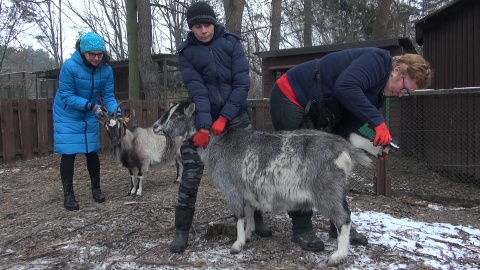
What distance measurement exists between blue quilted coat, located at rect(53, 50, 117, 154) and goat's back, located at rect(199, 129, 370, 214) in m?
2.11

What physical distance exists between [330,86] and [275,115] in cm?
58

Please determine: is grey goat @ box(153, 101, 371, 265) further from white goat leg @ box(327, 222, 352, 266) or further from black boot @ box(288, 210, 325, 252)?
black boot @ box(288, 210, 325, 252)

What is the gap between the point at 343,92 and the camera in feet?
9.78

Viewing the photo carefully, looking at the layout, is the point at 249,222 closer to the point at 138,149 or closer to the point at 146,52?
the point at 138,149

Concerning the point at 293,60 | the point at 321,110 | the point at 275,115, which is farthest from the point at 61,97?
the point at 293,60

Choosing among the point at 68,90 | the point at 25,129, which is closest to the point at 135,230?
the point at 68,90

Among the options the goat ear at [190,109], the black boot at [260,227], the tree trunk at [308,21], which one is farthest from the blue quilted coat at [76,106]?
the tree trunk at [308,21]

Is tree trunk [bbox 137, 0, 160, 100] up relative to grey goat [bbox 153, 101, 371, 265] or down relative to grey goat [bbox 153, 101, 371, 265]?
up

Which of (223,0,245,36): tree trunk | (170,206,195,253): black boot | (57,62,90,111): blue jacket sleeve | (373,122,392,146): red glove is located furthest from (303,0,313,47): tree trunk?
(373,122,392,146): red glove

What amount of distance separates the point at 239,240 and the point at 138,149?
3281mm

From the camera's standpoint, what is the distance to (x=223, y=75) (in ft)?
11.4

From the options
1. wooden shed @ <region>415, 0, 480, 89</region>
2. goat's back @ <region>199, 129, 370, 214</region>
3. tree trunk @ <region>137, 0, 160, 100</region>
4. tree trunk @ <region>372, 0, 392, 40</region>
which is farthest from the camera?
tree trunk @ <region>372, 0, 392, 40</region>

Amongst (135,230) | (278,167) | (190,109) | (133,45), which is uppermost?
(133,45)

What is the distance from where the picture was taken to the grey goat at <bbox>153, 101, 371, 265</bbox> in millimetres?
3080
